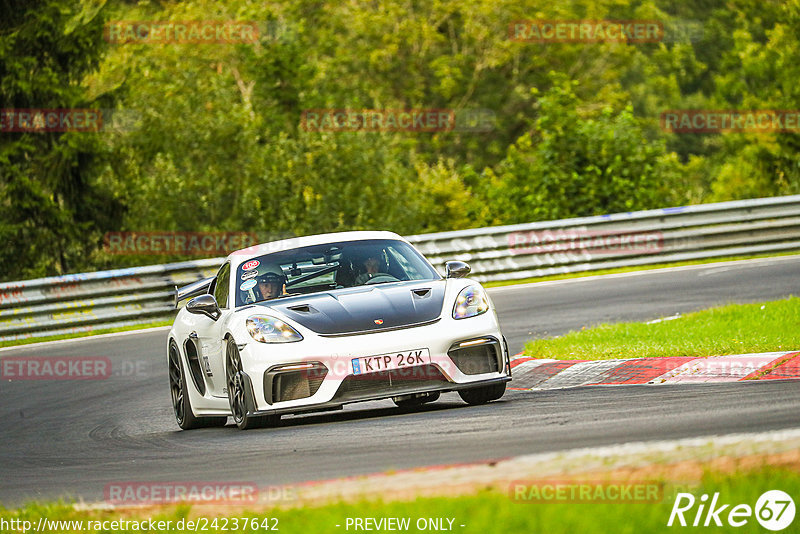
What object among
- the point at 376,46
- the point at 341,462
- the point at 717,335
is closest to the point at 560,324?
the point at 717,335

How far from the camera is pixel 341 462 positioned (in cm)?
646

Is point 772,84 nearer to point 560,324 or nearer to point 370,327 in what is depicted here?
point 560,324

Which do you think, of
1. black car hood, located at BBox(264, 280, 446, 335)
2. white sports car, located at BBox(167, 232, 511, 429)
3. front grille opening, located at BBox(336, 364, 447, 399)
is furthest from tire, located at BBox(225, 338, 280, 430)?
front grille opening, located at BBox(336, 364, 447, 399)

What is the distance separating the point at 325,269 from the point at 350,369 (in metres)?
1.64

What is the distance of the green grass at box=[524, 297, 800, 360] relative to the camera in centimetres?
1017

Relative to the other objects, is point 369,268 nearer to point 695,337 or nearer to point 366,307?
point 366,307

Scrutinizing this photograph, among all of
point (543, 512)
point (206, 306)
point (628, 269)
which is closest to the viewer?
point (543, 512)

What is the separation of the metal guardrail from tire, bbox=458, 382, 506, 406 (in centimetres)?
1033

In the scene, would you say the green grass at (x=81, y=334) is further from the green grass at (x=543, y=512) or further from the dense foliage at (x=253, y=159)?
the green grass at (x=543, y=512)

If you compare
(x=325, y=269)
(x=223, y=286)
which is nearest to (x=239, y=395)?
(x=325, y=269)

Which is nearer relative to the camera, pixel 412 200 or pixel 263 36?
pixel 412 200

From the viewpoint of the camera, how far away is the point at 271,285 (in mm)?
9461

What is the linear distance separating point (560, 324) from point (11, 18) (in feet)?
58.9

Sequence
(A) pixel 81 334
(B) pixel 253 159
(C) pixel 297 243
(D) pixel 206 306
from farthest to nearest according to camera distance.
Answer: (B) pixel 253 159, (A) pixel 81 334, (C) pixel 297 243, (D) pixel 206 306
